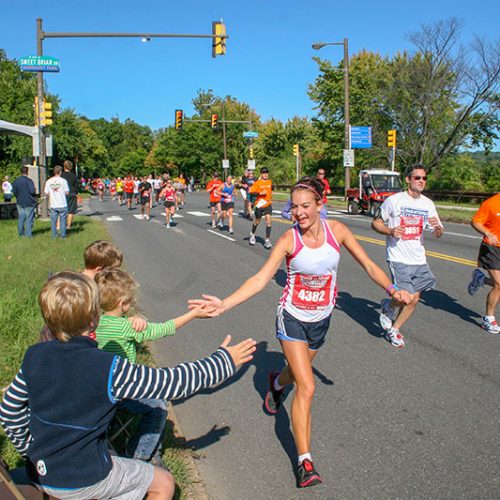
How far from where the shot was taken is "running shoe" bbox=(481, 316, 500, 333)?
263 inches

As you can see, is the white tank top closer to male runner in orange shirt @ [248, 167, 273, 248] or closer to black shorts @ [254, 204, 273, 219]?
male runner in orange shirt @ [248, 167, 273, 248]

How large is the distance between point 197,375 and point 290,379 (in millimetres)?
1874

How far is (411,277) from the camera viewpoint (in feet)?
20.8

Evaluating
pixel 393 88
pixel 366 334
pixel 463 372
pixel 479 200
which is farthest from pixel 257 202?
pixel 393 88

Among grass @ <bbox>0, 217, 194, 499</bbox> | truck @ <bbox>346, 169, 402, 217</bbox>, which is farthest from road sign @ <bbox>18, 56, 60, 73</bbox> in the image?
truck @ <bbox>346, 169, 402, 217</bbox>

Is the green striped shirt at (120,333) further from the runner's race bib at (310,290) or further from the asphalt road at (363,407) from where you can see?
the asphalt road at (363,407)

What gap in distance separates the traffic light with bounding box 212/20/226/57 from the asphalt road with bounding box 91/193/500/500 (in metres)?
12.9

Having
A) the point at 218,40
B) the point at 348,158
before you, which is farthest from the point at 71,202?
the point at 348,158

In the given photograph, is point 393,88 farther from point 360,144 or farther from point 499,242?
point 499,242

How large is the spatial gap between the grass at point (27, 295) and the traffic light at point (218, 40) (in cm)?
815

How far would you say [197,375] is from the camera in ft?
8.17

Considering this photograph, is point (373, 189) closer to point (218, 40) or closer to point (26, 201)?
point (218, 40)

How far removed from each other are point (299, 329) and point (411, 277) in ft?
9.83

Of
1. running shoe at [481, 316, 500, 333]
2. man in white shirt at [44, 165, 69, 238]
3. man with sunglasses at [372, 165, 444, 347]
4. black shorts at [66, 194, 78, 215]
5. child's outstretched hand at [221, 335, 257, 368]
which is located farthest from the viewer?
black shorts at [66, 194, 78, 215]
